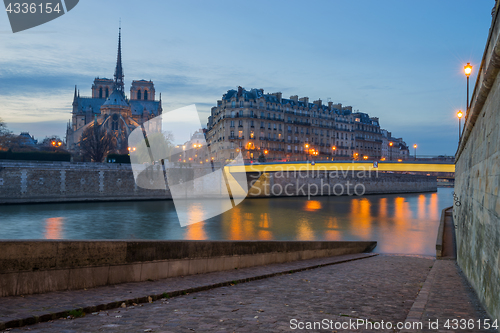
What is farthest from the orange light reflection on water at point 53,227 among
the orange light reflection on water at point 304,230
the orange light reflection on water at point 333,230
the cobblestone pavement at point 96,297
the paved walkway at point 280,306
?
the paved walkway at point 280,306

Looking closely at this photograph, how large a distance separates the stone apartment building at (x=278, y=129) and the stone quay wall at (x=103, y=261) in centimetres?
6397

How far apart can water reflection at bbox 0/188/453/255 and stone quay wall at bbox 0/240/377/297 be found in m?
15.6

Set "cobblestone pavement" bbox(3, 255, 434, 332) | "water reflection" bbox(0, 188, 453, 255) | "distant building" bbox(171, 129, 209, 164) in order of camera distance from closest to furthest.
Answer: "cobblestone pavement" bbox(3, 255, 434, 332) < "water reflection" bbox(0, 188, 453, 255) < "distant building" bbox(171, 129, 209, 164)

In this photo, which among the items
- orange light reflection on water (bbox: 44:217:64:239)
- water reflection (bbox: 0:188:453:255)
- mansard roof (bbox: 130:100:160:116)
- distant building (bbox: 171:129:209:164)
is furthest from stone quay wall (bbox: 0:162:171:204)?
mansard roof (bbox: 130:100:160:116)

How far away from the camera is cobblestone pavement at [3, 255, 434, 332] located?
4.83 metres

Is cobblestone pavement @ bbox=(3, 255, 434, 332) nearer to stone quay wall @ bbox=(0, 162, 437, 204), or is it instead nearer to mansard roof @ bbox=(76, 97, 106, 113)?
stone quay wall @ bbox=(0, 162, 437, 204)

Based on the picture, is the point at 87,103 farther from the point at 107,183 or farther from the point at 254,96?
the point at 107,183

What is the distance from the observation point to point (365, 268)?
36.9 ft

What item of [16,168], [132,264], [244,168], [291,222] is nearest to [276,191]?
[244,168]

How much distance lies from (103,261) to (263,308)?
2.70 meters

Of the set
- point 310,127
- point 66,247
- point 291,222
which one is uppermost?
point 310,127

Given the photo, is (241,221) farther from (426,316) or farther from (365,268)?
(426,316)

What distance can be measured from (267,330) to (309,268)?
6.02m

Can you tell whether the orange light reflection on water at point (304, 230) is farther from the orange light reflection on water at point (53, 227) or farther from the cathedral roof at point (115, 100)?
the cathedral roof at point (115, 100)
